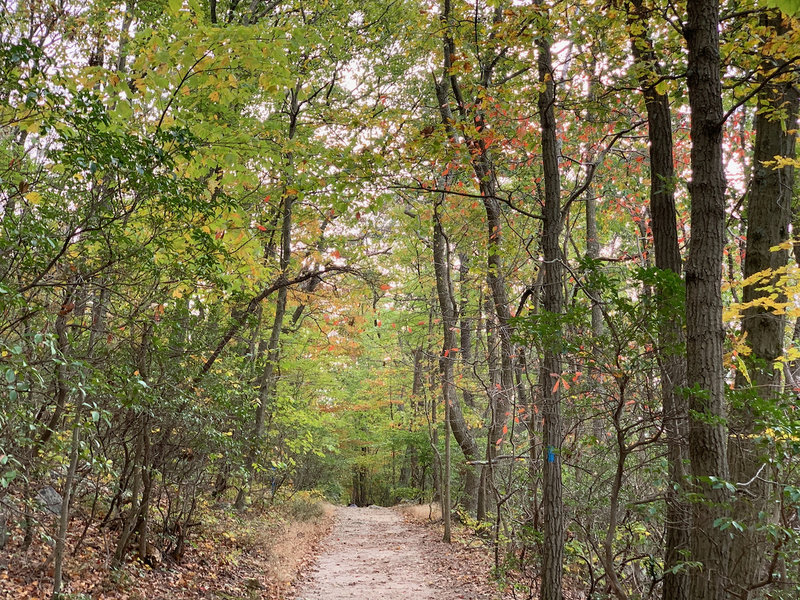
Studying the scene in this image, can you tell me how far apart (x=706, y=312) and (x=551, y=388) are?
2.47 m

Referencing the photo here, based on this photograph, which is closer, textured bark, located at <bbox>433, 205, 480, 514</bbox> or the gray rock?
the gray rock

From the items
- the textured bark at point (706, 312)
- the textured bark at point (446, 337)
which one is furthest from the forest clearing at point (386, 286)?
the textured bark at point (446, 337)

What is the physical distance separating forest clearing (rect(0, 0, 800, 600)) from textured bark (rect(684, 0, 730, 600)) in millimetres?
16

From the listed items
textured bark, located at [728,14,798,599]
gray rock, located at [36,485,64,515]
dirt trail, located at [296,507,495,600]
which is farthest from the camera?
dirt trail, located at [296,507,495,600]

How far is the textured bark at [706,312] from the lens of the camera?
3148 millimetres

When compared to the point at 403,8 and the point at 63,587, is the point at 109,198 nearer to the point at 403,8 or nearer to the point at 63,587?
the point at 63,587

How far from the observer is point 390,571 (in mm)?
9148

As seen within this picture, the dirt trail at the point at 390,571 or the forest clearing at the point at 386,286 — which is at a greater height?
the forest clearing at the point at 386,286

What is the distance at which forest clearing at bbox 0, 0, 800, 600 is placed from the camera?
11.2 feet

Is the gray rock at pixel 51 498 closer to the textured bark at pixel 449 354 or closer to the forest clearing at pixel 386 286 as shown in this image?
the forest clearing at pixel 386 286

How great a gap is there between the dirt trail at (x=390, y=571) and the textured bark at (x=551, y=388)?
2388 millimetres

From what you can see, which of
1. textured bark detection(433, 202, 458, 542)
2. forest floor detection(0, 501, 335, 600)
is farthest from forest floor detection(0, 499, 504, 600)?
textured bark detection(433, 202, 458, 542)

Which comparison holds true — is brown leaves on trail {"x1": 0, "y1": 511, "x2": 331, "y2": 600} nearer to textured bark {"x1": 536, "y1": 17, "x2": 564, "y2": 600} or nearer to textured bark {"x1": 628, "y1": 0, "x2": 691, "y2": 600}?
textured bark {"x1": 536, "y1": 17, "x2": 564, "y2": 600}

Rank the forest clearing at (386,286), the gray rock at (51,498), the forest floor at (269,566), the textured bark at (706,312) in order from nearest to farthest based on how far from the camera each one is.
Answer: the textured bark at (706,312)
the forest clearing at (386,286)
the forest floor at (269,566)
the gray rock at (51,498)
